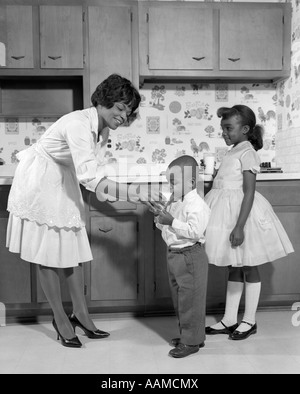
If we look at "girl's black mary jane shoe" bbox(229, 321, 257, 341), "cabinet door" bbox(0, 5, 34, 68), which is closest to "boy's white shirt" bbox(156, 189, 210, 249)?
"girl's black mary jane shoe" bbox(229, 321, 257, 341)

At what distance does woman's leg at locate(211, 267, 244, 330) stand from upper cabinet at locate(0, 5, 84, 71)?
1766mm

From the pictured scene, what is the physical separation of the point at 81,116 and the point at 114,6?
146 cm

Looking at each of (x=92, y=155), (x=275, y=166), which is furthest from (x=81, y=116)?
(x=275, y=166)

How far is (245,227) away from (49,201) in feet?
3.24

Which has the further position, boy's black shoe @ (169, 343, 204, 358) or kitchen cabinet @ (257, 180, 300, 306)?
kitchen cabinet @ (257, 180, 300, 306)

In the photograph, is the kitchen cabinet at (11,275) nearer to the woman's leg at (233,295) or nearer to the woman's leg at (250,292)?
the woman's leg at (233,295)

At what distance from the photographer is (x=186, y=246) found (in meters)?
2.04

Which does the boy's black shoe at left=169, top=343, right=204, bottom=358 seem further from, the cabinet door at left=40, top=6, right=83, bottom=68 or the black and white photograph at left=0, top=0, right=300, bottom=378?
the cabinet door at left=40, top=6, right=83, bottom=68

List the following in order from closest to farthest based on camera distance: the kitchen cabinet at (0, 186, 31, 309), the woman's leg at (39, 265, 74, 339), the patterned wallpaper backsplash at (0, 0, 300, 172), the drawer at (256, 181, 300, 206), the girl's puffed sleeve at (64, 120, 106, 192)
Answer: the girl's puffed sleeve at (64, 120, 106, 192) < the woman's leg at (39, 265, 74, 339) < the kitchen cabinet at (0, 186, 31, 309) < the drawer at (256, 181, 300, 206) < the patterned wallpaper backsplash at (0, 0, 300, 172)

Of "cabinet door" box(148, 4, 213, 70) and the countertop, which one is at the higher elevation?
"cabinet door" box(148, 4, 213, 70)

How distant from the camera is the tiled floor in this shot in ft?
6.38

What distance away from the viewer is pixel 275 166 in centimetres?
353
